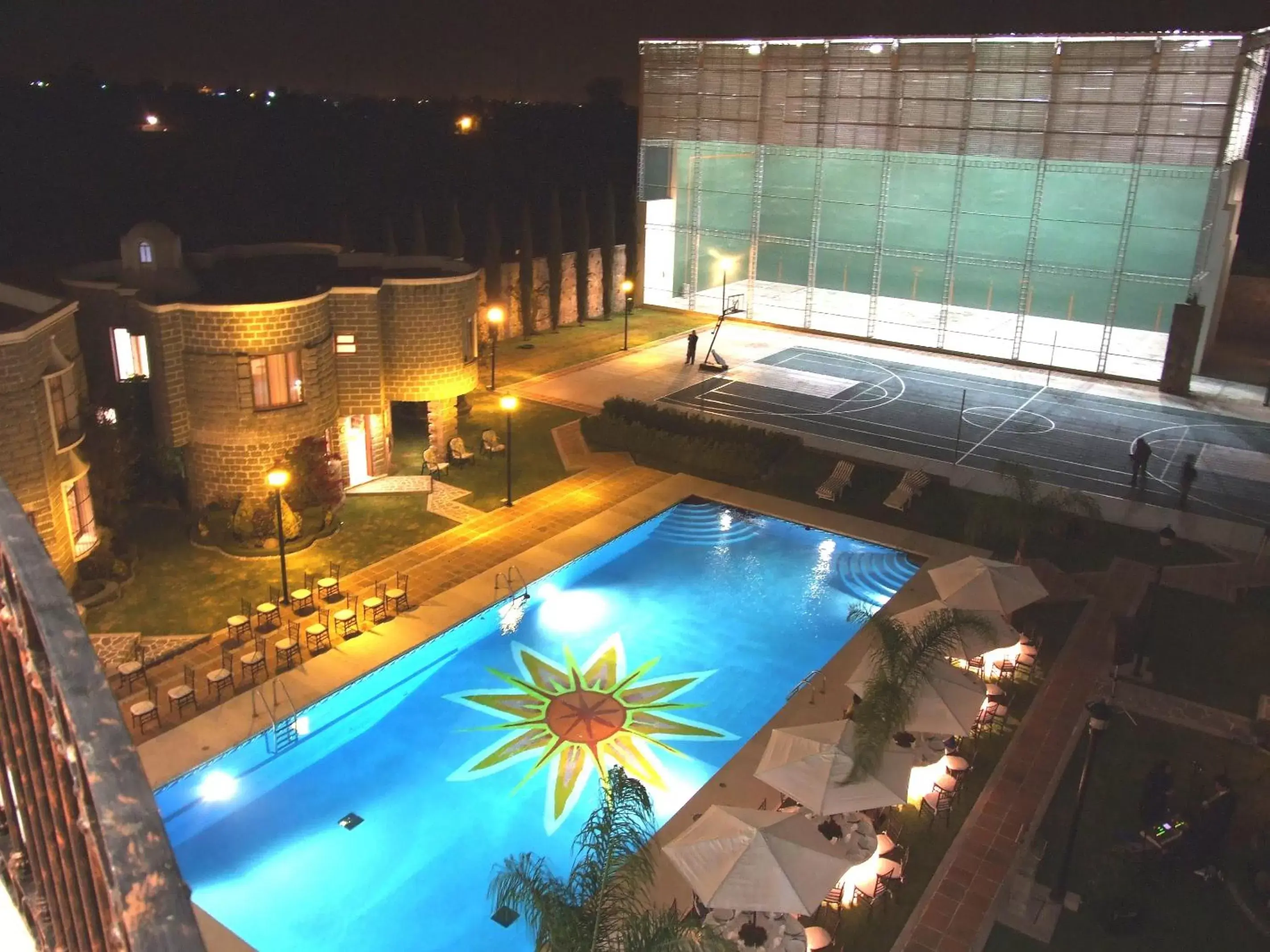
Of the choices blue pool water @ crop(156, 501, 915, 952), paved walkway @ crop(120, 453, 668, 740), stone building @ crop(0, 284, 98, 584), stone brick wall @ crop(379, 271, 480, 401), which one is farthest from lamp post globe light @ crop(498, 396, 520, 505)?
stone building @ crop(0, 284, 98, 584)

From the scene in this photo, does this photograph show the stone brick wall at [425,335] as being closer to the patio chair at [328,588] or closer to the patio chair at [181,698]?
the patio chair at [328,588]

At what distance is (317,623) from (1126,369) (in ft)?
107

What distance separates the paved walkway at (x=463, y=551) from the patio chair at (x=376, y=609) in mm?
316

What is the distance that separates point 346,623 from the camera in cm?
1956

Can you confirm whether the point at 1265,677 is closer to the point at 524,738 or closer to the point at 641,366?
the point at 524,738

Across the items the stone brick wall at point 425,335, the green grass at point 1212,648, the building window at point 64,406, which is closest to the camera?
the green grass at point 1212,648

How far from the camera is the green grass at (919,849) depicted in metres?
12.9

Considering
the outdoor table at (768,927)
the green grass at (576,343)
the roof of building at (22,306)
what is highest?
the roof of building at (22,306)

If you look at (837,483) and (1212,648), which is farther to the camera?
(837,483)

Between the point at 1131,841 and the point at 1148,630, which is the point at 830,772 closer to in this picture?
the point at 1131,841

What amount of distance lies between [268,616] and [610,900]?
38.5 ft

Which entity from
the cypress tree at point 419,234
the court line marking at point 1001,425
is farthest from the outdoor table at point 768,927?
the cypress tree at point 419,234

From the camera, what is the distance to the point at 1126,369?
38906mm

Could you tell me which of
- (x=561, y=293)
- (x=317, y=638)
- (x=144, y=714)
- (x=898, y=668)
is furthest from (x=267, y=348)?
(x=561, y=293)
